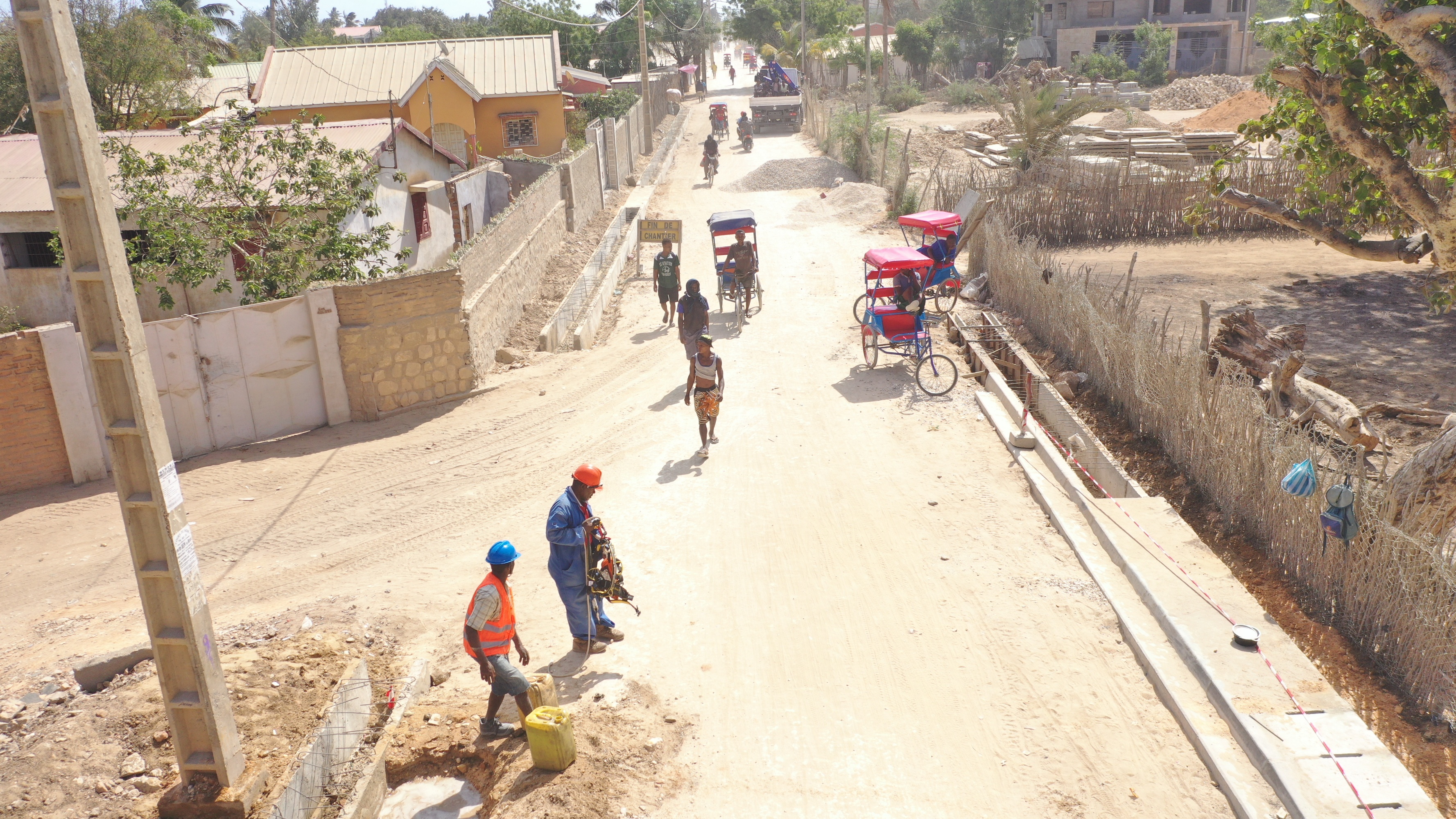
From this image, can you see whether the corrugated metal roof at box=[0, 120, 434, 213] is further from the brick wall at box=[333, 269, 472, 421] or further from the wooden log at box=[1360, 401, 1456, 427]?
the wooden log at box=[1360, 401, 1456, 427]

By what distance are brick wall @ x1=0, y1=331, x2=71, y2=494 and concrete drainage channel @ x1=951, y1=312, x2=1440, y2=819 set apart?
31.2ft

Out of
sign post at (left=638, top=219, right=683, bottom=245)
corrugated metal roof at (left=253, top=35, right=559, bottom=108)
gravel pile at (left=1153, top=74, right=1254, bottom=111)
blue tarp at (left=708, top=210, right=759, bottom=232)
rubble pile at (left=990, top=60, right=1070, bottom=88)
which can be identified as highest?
corrugated metal roof at (left=253, top=35, right=559, bottom=108)

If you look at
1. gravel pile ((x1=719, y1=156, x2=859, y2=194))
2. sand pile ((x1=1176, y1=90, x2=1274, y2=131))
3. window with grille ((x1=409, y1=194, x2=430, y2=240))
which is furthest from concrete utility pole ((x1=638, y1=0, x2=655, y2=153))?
sand pile ((x1=1176, y1=90, x2=1274, y2=131))

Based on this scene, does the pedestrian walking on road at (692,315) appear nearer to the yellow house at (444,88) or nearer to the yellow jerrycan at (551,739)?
the yellow jerrycan at (551,739)

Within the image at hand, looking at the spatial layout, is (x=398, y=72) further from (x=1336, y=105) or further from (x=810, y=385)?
(x=1336, y=105)

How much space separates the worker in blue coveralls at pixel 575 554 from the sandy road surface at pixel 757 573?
0.96ft

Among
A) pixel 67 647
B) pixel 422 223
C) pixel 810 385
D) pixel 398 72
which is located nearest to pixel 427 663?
pixel 67 647

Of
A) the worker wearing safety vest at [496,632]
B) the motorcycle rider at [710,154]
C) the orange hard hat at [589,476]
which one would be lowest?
the worker wearing safety vest at [496,632]

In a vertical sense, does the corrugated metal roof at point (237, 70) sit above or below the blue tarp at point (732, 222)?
above

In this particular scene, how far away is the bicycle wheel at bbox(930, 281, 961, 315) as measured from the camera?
15.2 metres

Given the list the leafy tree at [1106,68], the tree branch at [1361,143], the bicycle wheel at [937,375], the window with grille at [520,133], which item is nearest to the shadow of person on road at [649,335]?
the bicycle wheel at [937,375]

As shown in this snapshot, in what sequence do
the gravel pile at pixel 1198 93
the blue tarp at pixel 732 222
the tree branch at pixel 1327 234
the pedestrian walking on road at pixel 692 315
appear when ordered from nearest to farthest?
the tree branch at pixel 1327 234 → the pedestrian walking on road at pixel 692 315 → the blue tarp at pixel 732 222 → the gravel pile at pixel 1198 93

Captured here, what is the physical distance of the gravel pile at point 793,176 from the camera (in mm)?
28812

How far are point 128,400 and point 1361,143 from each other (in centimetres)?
802
